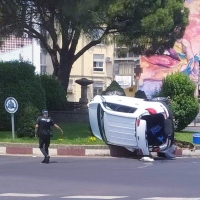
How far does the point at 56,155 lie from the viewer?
22.2 metres

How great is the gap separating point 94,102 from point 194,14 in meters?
39.6

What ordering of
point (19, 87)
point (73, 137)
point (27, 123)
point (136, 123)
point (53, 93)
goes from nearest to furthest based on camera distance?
point (136, 123), point (27, 123), point (73, 137), point (19, 87), point (53, 93)

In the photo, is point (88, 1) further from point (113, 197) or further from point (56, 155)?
point (113, 197)

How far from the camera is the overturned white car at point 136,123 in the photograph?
20922 millimetres

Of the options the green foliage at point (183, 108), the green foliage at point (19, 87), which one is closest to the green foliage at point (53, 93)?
the green foliage at point (19, 87)

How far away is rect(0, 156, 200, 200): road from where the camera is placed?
1290 centimetres

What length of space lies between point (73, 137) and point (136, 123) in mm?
4291

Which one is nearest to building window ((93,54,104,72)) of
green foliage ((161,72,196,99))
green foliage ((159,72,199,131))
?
green foliage ((159,72,199,131))

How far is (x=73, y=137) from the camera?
2448cm

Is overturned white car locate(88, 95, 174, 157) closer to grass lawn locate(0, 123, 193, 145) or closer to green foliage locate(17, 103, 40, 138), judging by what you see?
grass lawn locate(0, 123, 193, 145)

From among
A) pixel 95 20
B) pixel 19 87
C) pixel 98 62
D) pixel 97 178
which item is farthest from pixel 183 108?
pixel 98 62

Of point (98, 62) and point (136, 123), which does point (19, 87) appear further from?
point (98, 62)

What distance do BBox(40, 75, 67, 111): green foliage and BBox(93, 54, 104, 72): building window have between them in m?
31.8

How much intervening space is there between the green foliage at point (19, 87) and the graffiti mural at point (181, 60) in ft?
109
